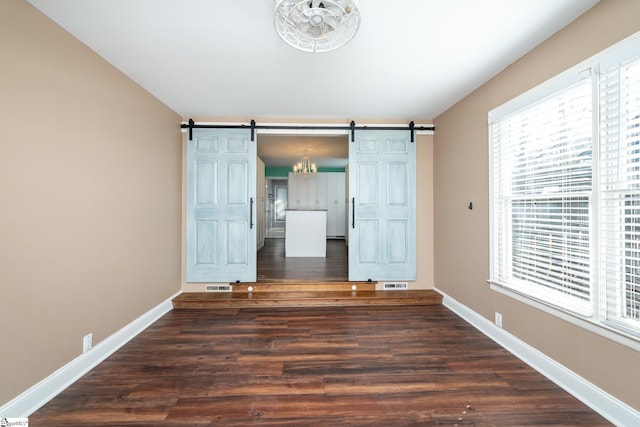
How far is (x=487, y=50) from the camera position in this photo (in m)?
2.08

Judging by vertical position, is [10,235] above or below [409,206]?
below

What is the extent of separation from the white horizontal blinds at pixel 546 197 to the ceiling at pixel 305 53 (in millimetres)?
555

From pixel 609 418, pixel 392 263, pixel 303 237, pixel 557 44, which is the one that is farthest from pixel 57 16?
pixel 303 237

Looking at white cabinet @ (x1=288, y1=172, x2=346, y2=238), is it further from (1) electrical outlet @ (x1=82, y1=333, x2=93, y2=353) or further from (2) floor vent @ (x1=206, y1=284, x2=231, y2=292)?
(1) electrical outlet @ (x1=82, y1=333, x2=93, y2=353)

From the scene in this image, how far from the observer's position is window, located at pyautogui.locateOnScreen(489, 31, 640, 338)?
149cm

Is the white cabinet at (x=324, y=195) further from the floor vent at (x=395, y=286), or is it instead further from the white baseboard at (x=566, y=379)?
the white baseboard at (x=566, y=379)

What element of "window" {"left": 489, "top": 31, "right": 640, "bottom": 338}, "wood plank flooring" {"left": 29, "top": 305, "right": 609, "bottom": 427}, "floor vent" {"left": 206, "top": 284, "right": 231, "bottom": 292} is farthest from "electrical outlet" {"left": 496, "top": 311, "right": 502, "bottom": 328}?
"floor vent" {"left": 206, "top": 284, "right": 231, "bottom": 292}

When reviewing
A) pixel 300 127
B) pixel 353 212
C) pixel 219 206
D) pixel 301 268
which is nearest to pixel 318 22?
pixel 300 127

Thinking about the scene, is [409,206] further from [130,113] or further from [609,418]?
[130,113]

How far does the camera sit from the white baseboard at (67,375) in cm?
155

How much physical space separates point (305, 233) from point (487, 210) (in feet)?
12.2

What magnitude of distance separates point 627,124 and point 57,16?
3546mm

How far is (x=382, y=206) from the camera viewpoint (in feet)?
12.1

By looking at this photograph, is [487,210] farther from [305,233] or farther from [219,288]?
[305,233]
